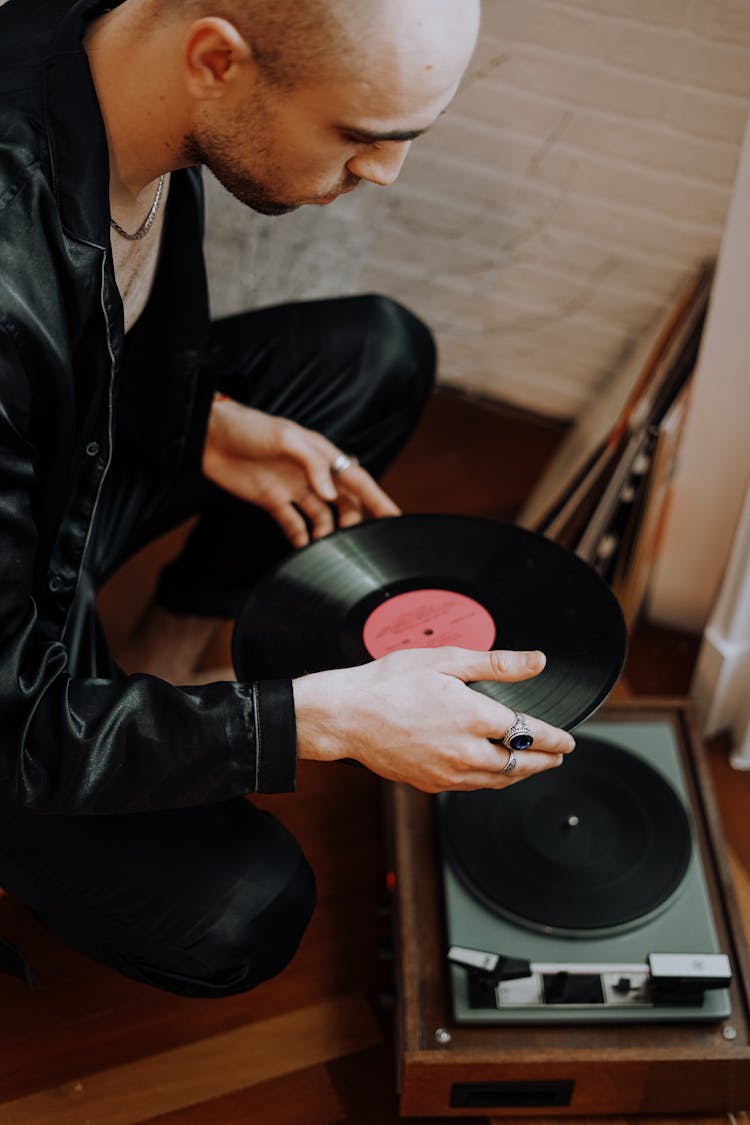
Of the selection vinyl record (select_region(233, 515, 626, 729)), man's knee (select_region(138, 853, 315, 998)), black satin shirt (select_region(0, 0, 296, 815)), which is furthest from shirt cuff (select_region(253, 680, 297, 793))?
man's knee (select_region(138, 853, 315, 998))

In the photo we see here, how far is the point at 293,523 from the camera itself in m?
1.46

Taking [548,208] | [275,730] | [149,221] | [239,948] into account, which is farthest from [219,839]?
[548,208]

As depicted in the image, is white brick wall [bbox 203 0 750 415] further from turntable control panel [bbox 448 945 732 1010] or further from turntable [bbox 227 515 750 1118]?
turntable control panel [bbox 448 945 732 1010]

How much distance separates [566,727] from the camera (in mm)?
1110

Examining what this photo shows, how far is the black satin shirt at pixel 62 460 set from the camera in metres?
1.03

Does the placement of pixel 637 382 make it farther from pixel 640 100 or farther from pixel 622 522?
pixel 640 100

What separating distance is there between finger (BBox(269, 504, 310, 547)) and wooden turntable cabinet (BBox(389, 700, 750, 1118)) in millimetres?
408

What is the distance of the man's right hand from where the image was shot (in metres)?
1.07

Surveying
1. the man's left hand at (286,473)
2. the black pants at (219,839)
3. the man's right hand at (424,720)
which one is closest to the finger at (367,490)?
the man's left hand at (286,473)

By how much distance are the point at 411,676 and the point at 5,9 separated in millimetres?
736

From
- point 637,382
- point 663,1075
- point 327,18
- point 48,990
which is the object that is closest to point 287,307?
point 637,382

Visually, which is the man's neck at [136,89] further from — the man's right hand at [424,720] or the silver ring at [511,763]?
the silver ring at [511,763]

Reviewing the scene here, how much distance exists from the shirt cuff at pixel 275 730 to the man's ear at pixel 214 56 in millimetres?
498

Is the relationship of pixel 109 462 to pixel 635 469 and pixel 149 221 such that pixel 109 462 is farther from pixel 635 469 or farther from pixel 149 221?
pixel 635 469
